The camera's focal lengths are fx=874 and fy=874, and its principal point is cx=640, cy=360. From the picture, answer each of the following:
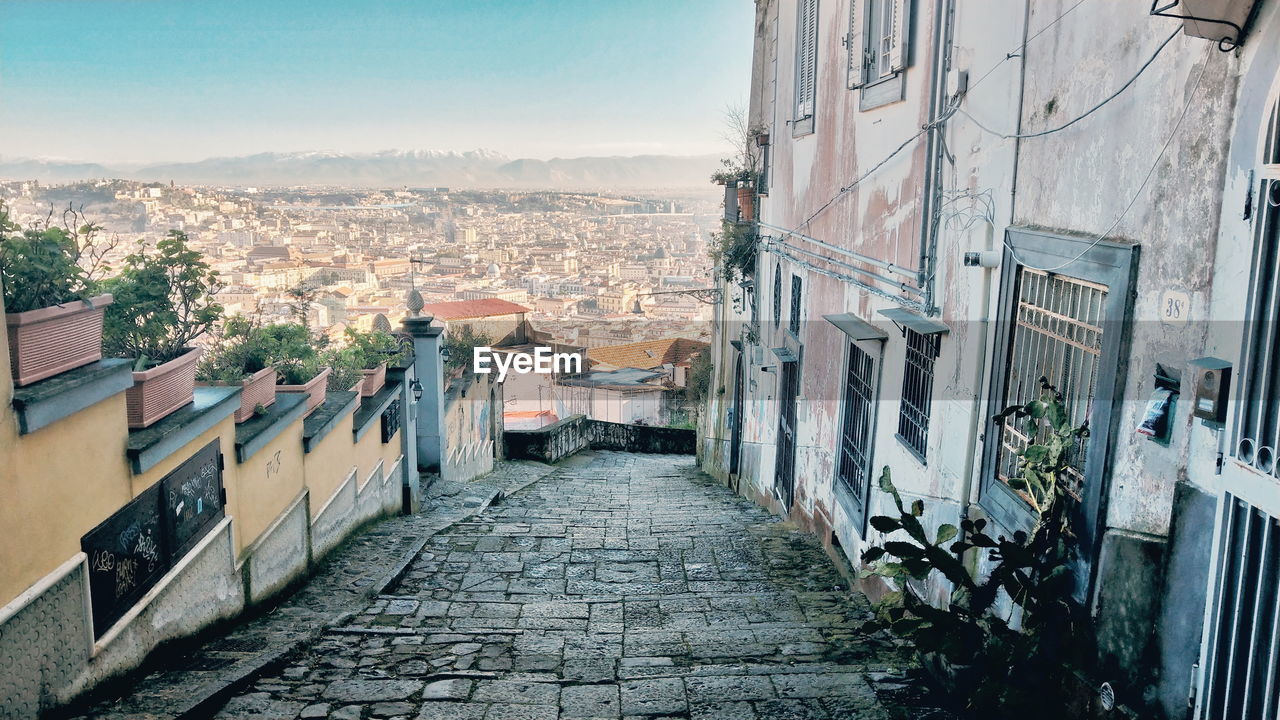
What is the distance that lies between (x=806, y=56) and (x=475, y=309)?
31.1 meters

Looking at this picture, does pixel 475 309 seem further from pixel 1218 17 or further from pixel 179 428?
pixel 1218 17

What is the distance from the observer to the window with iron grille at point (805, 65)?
9695 millimetres

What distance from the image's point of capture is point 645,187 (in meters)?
84.1

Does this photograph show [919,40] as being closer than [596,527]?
Yes

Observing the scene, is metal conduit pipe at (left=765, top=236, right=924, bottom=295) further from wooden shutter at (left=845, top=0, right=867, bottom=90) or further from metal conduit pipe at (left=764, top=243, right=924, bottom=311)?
wooden shutter at (left=845, top=0, right=867, bottom=90)

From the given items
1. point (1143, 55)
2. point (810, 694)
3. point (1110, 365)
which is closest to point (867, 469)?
point (810, 694)

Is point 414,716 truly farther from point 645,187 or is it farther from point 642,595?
point 645,187

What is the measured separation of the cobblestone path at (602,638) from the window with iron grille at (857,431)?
28.1 inches

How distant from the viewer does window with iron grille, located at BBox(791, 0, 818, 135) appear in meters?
9.70

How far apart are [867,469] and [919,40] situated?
3.42 meters

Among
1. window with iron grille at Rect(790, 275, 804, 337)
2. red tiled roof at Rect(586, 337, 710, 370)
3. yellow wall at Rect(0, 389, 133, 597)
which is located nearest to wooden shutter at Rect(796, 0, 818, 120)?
window with iron grille at Rect(790, 275, 804, 337)

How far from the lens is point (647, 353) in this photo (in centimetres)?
3822

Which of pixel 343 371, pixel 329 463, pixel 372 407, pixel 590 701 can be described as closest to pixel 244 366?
pixel 329 463

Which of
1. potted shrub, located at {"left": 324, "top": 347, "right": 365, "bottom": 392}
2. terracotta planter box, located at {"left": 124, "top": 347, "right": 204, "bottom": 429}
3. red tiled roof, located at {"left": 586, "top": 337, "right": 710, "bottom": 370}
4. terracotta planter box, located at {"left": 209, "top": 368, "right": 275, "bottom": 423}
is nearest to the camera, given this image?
terracotta planter box, located at {"left": 124, "top": 347, "right": 204, "bottom": 429}
